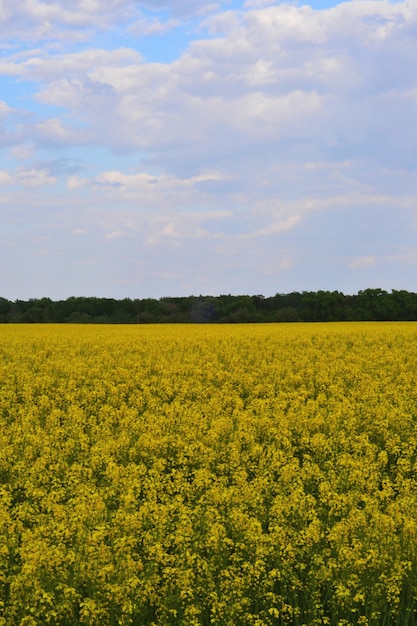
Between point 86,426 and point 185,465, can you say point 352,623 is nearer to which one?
point 185,465

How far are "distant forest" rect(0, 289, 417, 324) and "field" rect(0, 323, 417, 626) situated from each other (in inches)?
1927

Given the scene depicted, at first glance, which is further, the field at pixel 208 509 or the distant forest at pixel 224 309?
the distant forest at pixel 224 309

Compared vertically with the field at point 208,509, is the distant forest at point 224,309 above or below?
above

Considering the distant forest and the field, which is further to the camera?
the distant forest

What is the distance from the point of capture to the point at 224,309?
219 ft

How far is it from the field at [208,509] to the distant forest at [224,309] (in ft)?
161

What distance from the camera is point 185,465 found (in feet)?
33.2

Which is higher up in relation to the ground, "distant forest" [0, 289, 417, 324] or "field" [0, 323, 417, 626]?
"distant forest" [0, 289, 417, 324]

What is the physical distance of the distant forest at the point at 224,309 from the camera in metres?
64.4

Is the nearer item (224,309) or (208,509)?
(208,509)

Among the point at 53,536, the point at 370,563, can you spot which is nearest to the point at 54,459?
the point at 53,536

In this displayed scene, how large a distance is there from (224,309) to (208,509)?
59743 millimetres

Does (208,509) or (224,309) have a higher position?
(224,309)

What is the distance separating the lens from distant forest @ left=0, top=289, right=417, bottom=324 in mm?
64438
